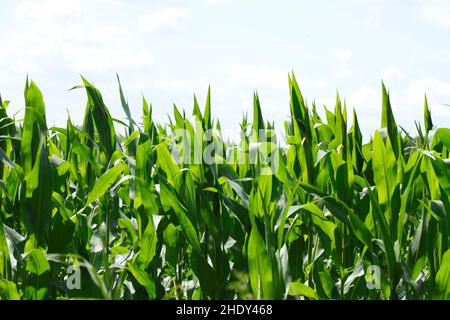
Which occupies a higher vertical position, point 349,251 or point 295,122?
point 295,122

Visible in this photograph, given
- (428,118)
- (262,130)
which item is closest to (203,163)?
(262,130)

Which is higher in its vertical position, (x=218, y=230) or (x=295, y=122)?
(x=295, y=122)

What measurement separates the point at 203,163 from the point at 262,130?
353 millimetres

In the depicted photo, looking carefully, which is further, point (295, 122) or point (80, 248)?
point (295, 122)

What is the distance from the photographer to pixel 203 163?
176 cm

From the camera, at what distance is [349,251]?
1802 mm

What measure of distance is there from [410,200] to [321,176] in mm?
293

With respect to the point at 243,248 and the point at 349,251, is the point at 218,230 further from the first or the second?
the point at 349,251

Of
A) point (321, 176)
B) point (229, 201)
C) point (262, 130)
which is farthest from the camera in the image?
point (262, 130)

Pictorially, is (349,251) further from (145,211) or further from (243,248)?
(145,211)
